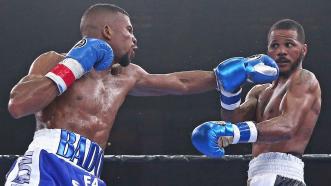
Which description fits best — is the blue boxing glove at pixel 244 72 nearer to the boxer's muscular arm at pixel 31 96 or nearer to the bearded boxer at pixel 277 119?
the bearded boxer at pixel 277 119

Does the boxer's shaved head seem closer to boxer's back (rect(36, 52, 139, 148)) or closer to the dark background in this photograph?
boxer's back (rect(36, 52, 139, 148))

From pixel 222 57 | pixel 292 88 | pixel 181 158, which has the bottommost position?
pixel 181 158

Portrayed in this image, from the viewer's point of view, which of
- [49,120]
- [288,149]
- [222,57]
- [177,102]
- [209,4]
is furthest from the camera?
[177,102]

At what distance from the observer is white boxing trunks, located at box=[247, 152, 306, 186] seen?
212 centimetres

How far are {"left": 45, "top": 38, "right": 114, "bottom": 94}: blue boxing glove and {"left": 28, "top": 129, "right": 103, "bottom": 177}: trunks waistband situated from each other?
0.55 feet

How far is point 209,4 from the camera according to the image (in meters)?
4.22

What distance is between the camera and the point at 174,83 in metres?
2.40

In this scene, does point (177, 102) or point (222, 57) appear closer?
point (222, 57)

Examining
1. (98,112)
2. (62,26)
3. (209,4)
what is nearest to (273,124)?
(98,112)

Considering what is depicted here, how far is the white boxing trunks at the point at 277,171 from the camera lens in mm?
2123

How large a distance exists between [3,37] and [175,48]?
1414 millimetres

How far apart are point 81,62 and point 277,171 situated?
890 mm

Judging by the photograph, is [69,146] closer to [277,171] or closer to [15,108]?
[15,108]

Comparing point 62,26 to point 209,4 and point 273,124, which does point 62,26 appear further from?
point 273,124
